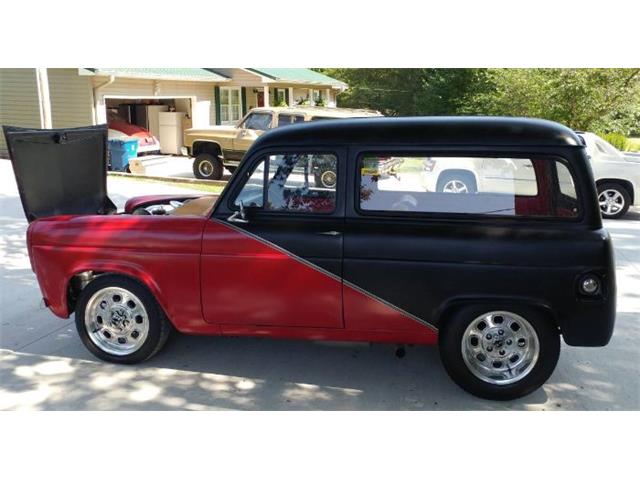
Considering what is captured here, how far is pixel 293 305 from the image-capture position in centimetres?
405

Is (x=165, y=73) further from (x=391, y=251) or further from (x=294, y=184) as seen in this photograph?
(x=391, y=251)

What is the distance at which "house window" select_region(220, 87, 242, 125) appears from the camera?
922 inches

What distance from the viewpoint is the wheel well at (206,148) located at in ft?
49.8

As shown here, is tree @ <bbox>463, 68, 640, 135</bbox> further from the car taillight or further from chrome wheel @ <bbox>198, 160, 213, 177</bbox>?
the car taillight

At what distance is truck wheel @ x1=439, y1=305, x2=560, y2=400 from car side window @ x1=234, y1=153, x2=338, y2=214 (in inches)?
49.7

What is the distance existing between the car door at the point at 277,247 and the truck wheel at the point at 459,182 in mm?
749

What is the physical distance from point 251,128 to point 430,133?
455 inches

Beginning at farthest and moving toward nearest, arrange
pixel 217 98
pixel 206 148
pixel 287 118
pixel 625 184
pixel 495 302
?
1. pixel 217 98
2. pixel 206 148
3. pixel 287 118
4. pixel 625 184
5. pixel 495 302

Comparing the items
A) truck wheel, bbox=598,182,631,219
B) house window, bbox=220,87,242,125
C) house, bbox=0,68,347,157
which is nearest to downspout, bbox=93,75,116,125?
house, bbox=0,68,347,157

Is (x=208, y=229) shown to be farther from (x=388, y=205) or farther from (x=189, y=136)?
(x=189, y=136)

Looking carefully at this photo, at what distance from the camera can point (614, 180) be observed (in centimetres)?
1076

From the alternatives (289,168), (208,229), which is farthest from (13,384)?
(289,168)

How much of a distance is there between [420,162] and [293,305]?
1.37m

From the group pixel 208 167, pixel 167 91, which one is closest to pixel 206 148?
pixel 208 167
